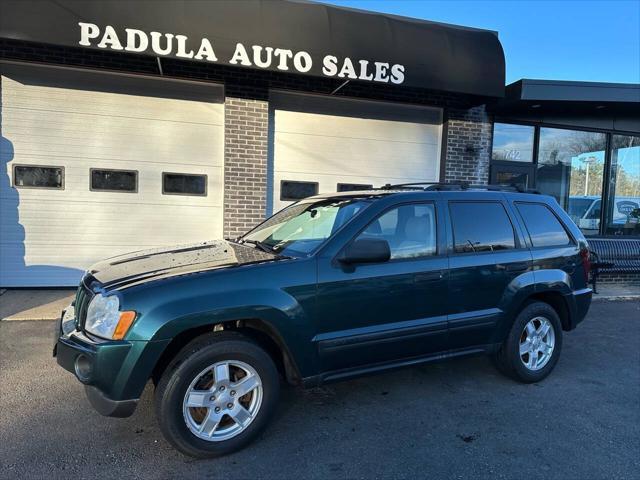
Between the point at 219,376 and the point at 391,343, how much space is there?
1.30 metres

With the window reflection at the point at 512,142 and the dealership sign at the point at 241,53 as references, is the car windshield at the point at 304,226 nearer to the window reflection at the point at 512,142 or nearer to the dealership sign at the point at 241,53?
the dealership sign at the point at 241,53

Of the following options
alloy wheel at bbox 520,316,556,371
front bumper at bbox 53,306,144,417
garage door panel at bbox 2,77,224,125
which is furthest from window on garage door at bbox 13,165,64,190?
alloy wheel at bbox 520,316,556,371

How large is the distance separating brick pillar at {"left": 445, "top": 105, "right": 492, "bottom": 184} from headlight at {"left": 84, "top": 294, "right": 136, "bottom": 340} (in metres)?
7.34

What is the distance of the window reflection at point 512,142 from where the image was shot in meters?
9.62

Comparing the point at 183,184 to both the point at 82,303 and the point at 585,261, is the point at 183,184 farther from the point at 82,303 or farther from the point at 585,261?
the point at 585,261

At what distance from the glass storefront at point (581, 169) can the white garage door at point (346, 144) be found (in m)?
1.63

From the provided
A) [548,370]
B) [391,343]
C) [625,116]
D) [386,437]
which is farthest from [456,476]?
[625,116]

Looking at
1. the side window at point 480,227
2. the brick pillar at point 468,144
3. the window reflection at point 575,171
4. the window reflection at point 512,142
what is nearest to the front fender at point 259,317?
the side window at point 480,227

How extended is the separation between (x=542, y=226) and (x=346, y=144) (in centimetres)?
480

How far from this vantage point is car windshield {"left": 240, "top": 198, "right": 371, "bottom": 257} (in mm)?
3605

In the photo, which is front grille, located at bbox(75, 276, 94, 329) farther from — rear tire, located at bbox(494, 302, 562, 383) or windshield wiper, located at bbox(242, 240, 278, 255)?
rear tire, located at bbox(494, 302, 562, 383)

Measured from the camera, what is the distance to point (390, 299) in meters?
3.56

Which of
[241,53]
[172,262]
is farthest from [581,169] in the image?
[172,262]

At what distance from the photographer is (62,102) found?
7359mm
